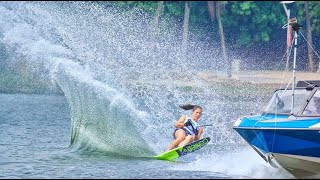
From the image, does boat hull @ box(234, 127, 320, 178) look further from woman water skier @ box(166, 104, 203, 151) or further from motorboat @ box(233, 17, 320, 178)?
woman water skier @ box(166, 104, 203, 151)

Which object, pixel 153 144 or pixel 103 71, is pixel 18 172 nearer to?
pixel 153 144

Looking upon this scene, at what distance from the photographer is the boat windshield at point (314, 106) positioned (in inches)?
937

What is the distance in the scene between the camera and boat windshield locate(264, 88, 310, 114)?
2427cm

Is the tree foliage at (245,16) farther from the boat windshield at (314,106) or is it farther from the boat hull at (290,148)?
the boat hull at (290,148)

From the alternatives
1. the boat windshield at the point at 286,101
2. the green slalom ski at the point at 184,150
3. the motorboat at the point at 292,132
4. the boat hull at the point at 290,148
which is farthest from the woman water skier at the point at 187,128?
the boat hull at the point at 290,148

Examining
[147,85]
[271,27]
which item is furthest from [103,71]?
[271,27]

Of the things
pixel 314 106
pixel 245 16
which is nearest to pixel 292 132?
pixel 314 106

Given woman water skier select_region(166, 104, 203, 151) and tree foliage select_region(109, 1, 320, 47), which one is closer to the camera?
woman water skier select_region(166, 104, 203, 151)

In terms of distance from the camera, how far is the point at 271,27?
7856cm

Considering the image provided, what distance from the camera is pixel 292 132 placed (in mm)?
23141

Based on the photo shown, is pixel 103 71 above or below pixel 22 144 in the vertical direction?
above

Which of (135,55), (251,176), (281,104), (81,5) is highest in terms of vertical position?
(81,5)

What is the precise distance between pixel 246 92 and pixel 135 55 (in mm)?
8223

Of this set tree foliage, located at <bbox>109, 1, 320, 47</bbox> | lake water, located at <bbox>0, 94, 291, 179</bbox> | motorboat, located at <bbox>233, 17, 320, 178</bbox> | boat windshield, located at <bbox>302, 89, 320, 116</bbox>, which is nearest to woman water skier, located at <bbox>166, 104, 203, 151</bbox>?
lake water, located at <bbox>0, 94, 291, 179</bbox>
